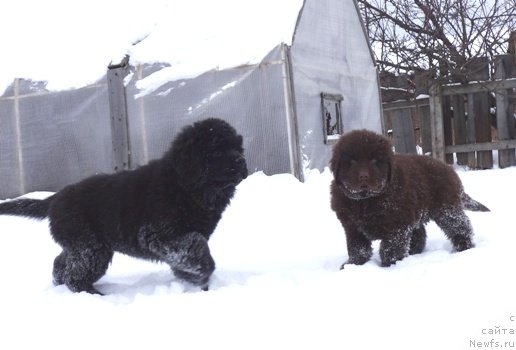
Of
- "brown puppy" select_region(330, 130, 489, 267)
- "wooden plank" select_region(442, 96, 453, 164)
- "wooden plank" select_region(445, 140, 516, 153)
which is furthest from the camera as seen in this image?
"wooden plank" select_region(442, 96, 453, 164)

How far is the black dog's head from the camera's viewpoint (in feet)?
12.9

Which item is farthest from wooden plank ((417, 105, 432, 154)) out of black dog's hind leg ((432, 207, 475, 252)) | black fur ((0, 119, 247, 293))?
black fur ((0, 119, 247, 293))

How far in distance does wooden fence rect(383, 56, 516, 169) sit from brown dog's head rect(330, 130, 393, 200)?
7694mm

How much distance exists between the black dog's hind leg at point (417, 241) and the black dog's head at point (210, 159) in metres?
1.64

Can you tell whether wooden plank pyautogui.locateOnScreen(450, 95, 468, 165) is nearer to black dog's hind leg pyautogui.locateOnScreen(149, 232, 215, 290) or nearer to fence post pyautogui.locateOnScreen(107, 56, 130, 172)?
fence post pyautogui.locateOnScreen(107, 56, 130, 172)

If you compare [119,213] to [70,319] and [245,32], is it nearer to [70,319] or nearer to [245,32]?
[70,319]

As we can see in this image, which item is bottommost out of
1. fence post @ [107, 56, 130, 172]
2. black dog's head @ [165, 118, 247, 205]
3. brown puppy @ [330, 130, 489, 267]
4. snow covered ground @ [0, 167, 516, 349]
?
snow covered ground @ [0, 167, 516, 349]

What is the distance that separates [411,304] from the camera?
2.94m

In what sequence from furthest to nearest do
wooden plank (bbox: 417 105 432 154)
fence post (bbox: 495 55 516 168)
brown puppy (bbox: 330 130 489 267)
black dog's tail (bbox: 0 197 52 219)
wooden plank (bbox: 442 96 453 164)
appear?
wooden plank (bbox: 417 105 432 154)
wooden plank (bbox: 442 96 453 164)
fence post (bbox: 495 55 516 168)
black dog's tail (bbox: 0 197 52 219)
brown puppy (bbox: 330 130 489 267)

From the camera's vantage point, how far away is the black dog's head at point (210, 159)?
3924 millimetres

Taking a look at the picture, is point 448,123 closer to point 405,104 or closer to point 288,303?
point 405,104

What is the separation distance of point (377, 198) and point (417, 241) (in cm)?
85

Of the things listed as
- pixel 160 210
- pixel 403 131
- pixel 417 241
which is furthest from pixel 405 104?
pixel 160 210

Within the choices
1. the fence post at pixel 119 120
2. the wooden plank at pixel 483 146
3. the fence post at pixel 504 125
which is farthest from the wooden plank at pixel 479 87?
the fence post at pixel 119 120
